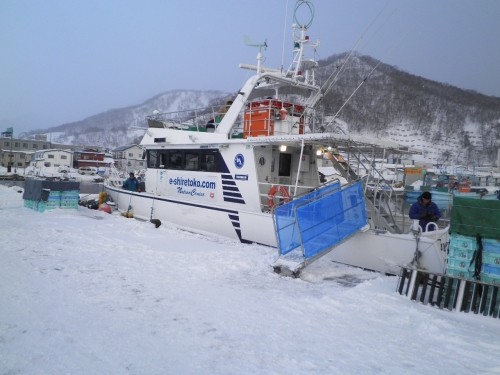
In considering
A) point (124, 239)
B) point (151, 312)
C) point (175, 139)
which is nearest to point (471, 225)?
point (151, 312)

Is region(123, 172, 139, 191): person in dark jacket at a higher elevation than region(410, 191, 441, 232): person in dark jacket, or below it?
below

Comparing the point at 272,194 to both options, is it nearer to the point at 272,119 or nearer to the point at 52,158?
the point at 272,119

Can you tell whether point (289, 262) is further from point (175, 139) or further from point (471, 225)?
point (175, 139)

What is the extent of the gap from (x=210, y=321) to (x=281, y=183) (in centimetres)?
661

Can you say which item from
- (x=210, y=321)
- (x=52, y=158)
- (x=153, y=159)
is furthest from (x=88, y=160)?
(x=210, y=321)

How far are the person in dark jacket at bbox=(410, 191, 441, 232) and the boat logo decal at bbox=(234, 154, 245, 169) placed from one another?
4439mm

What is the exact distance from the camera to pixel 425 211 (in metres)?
7.07

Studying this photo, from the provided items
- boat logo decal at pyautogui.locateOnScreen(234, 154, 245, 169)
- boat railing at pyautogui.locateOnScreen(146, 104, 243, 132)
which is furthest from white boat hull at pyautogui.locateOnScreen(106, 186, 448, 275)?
boat railing at pyautogui.locateOnScreen(146, 104, 243, 132)

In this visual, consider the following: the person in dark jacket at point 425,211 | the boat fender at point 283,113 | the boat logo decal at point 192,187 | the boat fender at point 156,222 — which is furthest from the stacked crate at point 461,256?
the boat fender at point 156,222

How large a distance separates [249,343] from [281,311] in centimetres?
107

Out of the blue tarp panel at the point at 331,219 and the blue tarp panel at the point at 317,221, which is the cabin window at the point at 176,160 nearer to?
the blue tarp panel at the point at 317,221

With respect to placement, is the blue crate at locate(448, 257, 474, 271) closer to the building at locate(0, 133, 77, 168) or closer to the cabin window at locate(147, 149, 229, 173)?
the cabin window at locate(147, 149, 229, 173)

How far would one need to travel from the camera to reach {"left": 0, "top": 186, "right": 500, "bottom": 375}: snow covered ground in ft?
11.0

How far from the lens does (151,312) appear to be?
442 cm
